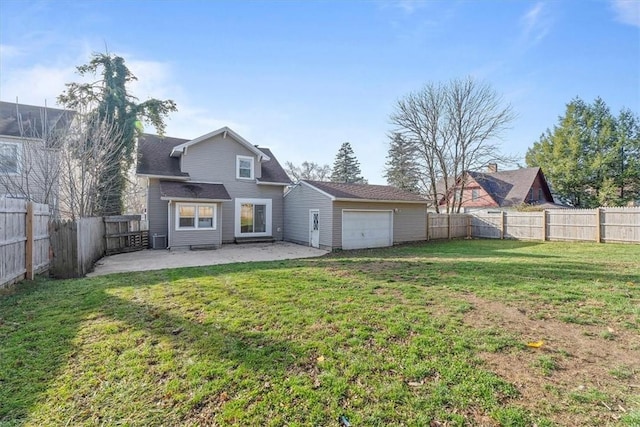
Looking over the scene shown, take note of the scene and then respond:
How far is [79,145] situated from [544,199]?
35428 millimetres

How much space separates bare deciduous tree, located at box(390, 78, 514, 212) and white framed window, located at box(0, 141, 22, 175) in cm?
2080

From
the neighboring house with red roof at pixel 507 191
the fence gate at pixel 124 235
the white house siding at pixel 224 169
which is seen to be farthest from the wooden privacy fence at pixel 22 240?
Result: the neighboring house with red roof at pixel 507 191

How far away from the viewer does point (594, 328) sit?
430 cm

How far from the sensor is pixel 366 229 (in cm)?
1502

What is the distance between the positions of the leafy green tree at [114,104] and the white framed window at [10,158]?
303cm

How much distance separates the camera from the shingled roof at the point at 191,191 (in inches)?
542

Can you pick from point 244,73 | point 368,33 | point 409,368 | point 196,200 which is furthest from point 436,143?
point 409,368

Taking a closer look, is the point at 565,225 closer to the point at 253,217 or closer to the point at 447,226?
the point at 447,226

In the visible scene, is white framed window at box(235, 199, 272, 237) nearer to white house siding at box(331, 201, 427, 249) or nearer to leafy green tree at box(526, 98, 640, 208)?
white house siding at box(331, 201, 427, 249)

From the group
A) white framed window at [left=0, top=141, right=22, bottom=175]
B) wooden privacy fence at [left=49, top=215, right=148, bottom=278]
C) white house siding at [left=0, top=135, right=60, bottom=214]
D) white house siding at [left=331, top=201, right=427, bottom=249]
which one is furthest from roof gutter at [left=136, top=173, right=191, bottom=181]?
white house siding at [left=331, top=201, right=427, bottom=249]

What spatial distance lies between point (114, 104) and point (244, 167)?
7005 mm

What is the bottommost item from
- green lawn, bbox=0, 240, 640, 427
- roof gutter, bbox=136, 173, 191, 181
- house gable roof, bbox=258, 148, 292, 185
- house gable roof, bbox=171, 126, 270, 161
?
green lawn, bbox=0, 240, 640, 427

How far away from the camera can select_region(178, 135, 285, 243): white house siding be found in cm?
1566

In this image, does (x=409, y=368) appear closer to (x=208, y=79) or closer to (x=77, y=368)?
(x=77, y=368)
